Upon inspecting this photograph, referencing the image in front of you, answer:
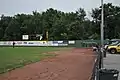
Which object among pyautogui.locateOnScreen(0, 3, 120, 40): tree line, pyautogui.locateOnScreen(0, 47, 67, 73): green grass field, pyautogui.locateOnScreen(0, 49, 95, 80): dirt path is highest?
pyautogui.locateOnScreen(0, 3, 120, 40): tree line

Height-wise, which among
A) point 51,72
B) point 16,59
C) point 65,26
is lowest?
point 51,72

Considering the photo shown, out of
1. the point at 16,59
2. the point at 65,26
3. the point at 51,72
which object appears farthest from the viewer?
the point at 65,26

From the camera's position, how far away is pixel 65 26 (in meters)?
104

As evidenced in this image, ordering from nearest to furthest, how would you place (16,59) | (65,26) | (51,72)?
(51,72)
(16,59)
(65,26)

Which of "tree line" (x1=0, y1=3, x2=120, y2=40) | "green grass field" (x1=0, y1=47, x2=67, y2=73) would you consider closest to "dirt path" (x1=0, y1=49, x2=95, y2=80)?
"green grass field" (x1=0, y1=47, x2=67, y2=73)

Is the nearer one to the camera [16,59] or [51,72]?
[51,72]

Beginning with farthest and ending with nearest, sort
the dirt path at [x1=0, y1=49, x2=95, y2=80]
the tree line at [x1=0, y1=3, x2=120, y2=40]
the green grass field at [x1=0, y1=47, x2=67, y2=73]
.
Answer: the tree line at [x1=0, y1=3, x2=120, y2=40]
the green grass field at [x1=0, y1=47, x2=67, y2=73]
the dirt path at [x1=0, y1=49, x2=95, y2=80]

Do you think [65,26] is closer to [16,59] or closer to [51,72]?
[16,59]

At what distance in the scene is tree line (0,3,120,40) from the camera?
99.6m

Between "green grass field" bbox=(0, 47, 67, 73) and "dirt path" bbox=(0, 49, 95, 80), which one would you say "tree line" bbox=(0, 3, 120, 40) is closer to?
"green grass field" bbox=(0, 47, 67, 73)

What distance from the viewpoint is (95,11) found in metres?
109

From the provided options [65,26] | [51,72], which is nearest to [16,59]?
[51,72]

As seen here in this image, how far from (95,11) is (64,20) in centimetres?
1131

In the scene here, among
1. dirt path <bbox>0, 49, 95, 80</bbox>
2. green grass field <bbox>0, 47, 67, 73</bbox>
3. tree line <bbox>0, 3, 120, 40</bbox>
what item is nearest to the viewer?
dirt path <bbox>0, 49, 95, 80</bbox>
